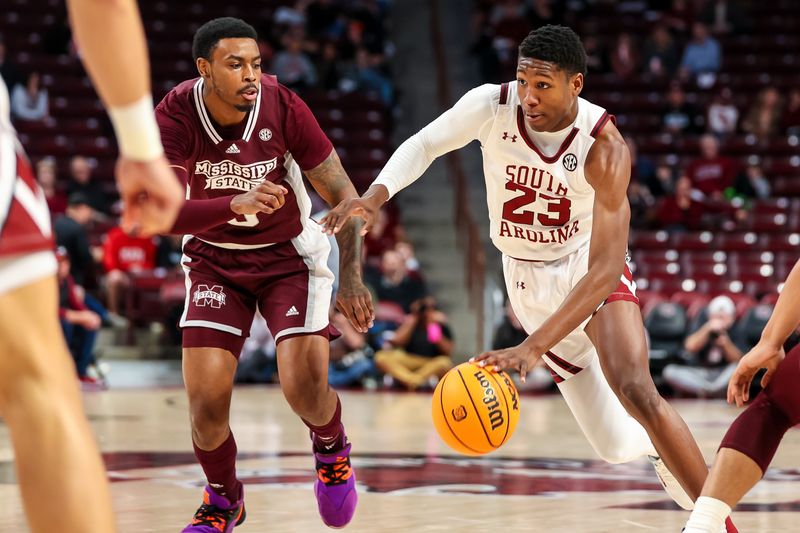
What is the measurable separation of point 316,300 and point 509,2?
1580cm

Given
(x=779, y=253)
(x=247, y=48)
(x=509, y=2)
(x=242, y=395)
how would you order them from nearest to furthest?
1. (x=247, y=48)
2. (x=242, y=395)
3. (x=779, y=253)
4. (x=509, y=2)

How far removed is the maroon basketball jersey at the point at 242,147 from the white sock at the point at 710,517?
215cm

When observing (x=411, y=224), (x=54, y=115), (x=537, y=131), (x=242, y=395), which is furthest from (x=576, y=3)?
(x=537, y=131)

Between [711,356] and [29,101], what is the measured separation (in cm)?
953

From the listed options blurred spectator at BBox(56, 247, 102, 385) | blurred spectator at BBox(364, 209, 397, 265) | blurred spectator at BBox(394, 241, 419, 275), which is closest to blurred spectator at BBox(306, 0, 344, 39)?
blurred spectator at BBox(364, 209, 397, 265)

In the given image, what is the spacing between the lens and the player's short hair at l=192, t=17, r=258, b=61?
4.97 m

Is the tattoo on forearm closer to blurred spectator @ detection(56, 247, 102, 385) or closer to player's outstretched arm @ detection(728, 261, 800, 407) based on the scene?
player's outstretched arm @ detection(728, 261, 800, 407)

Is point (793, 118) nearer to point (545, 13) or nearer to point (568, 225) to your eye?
point (545, 13)

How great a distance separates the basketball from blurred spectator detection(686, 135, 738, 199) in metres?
12.1

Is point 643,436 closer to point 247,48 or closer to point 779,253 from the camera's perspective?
point 247,48

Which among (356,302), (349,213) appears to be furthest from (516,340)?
(349,213)

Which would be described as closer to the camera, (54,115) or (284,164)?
(284,164)

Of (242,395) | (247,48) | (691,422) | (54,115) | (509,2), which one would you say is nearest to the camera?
(247,48)

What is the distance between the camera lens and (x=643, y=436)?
206 inches
